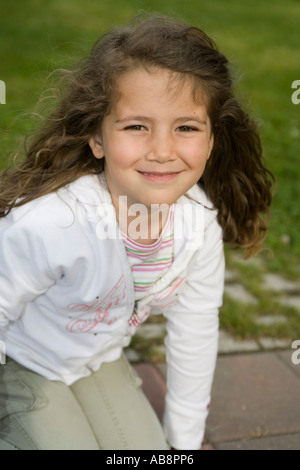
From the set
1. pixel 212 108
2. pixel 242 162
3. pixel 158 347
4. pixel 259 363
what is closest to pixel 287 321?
pixel 259 363

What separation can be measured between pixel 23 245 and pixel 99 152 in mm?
368

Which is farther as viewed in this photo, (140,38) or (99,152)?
(99,152)

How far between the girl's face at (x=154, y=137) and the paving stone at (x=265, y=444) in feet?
2.90

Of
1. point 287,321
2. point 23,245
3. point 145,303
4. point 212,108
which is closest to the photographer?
point 23,245

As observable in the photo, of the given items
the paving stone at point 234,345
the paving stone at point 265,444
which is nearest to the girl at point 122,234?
the paving stone at point 265,444

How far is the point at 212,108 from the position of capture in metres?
1.89

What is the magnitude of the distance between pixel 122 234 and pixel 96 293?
0.61 ft

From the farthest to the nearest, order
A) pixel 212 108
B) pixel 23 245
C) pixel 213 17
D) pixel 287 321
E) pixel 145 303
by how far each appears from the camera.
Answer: pixel 213 17
pixel 287 321
pixel 145 303
pixel 212 108
pixel 23 245

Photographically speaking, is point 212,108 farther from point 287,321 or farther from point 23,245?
point 287,321

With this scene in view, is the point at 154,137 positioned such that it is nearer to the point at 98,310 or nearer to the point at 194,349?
the point at 98,310

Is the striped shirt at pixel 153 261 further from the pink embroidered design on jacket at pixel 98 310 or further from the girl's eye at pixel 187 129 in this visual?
the girl's eye at pixel 187 129

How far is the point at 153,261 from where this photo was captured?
201 cm

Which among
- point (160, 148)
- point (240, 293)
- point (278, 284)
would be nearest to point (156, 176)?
point (160, 148)

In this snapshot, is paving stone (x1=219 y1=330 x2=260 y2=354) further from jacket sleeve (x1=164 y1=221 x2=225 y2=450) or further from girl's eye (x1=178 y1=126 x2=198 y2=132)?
girl's eye (x1=178 y1=126 x2=198 y2=132)
